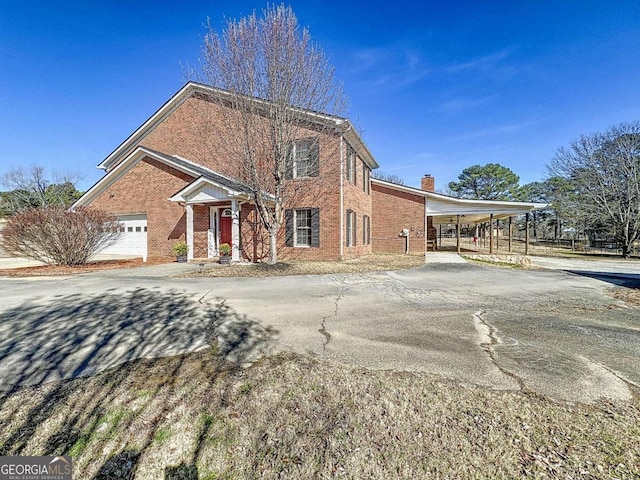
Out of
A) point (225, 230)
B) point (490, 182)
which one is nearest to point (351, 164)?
point (225, 230)

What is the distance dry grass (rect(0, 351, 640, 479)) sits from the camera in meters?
2.03

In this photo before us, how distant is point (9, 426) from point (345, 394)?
2896 millimetres

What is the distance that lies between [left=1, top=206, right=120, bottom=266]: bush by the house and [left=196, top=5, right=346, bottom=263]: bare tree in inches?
269

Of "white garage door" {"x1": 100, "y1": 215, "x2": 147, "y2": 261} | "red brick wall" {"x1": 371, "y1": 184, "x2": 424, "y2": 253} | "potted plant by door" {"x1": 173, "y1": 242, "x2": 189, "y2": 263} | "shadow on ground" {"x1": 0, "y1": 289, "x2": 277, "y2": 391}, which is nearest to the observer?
"shadow on ground" {"x1": 0, "y1": 289, "x2": 277, "y2": 391}

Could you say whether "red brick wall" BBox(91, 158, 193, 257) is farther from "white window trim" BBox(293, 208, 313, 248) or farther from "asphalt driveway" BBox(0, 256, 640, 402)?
"asphalt driveway" BBox(0, 256, 640, 402)

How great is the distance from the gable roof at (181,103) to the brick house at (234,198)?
0.20 feet

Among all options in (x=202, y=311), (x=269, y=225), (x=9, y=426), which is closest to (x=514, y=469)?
(x=9, y=426)

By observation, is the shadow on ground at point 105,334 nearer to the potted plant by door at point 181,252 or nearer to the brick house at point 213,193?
the brick house at point 213,193

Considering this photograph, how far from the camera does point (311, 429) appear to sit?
240 centimetres

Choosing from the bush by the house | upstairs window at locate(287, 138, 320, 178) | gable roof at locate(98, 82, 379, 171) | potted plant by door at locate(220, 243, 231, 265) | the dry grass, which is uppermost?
gable roof at locate(98, 82, 379, 171)

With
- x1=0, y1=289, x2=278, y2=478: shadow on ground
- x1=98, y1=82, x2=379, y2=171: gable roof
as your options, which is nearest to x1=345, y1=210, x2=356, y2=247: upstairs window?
x1=98, y1=82, x2=379, y2=171: gable roof

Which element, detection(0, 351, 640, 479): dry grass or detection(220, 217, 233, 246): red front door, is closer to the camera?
detection(0, 351, 640, 479): dry grass

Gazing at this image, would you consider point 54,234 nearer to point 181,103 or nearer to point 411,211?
point 181,103

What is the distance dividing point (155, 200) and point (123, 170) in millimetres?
2997
